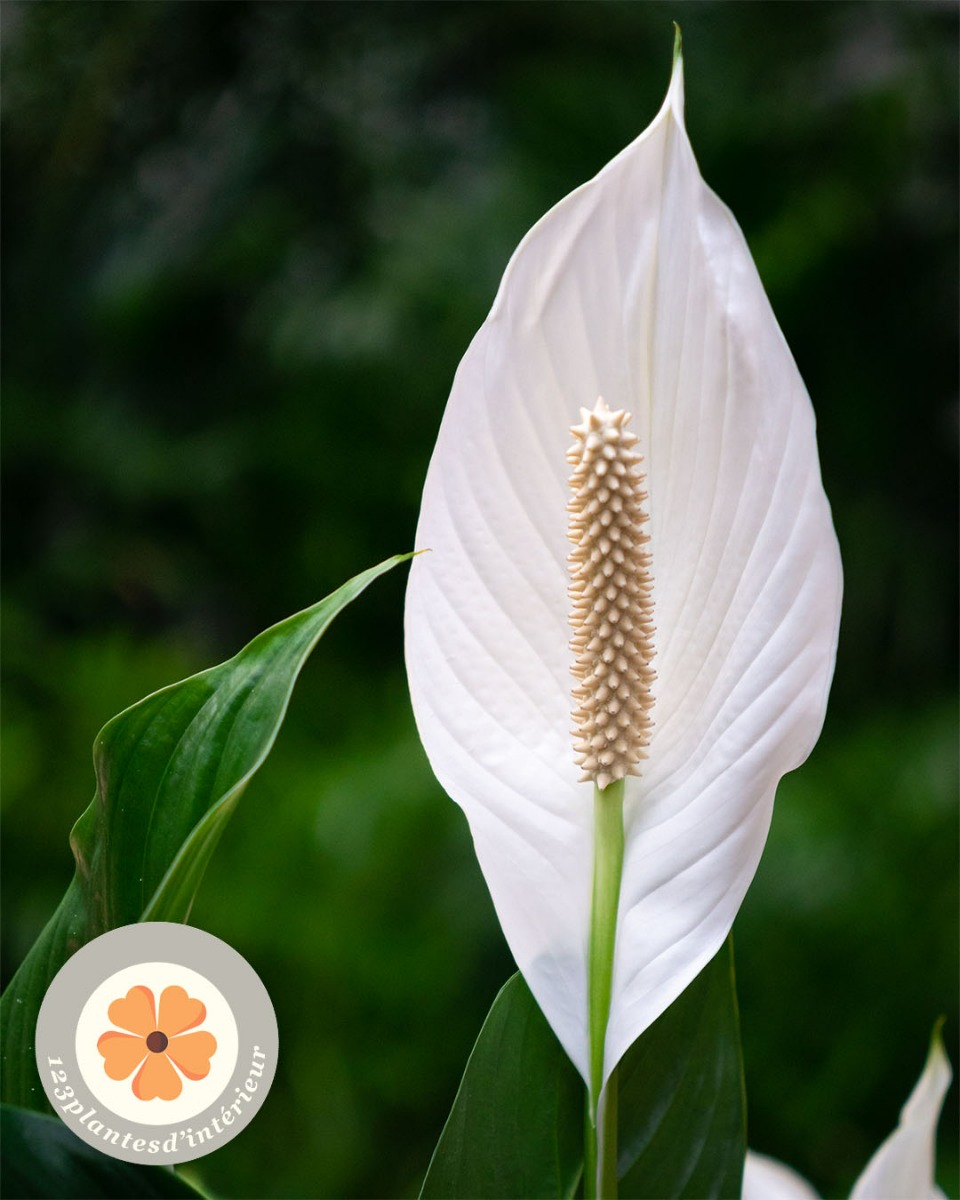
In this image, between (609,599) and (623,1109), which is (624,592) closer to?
(609,599)

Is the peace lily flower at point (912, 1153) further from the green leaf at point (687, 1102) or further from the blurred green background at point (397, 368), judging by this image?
the blurred green background at point (397, 368)

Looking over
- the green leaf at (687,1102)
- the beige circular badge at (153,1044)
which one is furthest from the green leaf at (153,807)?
the green leaf at (687,1102)

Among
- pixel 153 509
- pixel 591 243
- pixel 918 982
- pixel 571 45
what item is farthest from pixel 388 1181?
pixel 571 45

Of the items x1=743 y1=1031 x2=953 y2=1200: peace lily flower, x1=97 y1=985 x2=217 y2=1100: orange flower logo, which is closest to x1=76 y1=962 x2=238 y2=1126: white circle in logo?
x1=97 y1=985 x2=217 y2=1100: orange flower logo

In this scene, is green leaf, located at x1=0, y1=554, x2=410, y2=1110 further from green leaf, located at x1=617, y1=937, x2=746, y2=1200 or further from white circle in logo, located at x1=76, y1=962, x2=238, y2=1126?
green leaf, located at x1=617, y1=937, x2=746, y2=1200

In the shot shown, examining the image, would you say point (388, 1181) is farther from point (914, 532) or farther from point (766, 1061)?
point (914, 532)

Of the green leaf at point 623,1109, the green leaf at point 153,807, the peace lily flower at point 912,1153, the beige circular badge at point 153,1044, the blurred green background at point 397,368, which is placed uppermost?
the blurred green background at point 397,368

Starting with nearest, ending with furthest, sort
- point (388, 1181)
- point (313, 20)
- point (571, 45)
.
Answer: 1. point (388, 1181)
2. point (313, 20)
3. point (571, 45)

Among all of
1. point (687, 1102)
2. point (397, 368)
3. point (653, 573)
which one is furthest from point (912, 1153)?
point (397, 368)
